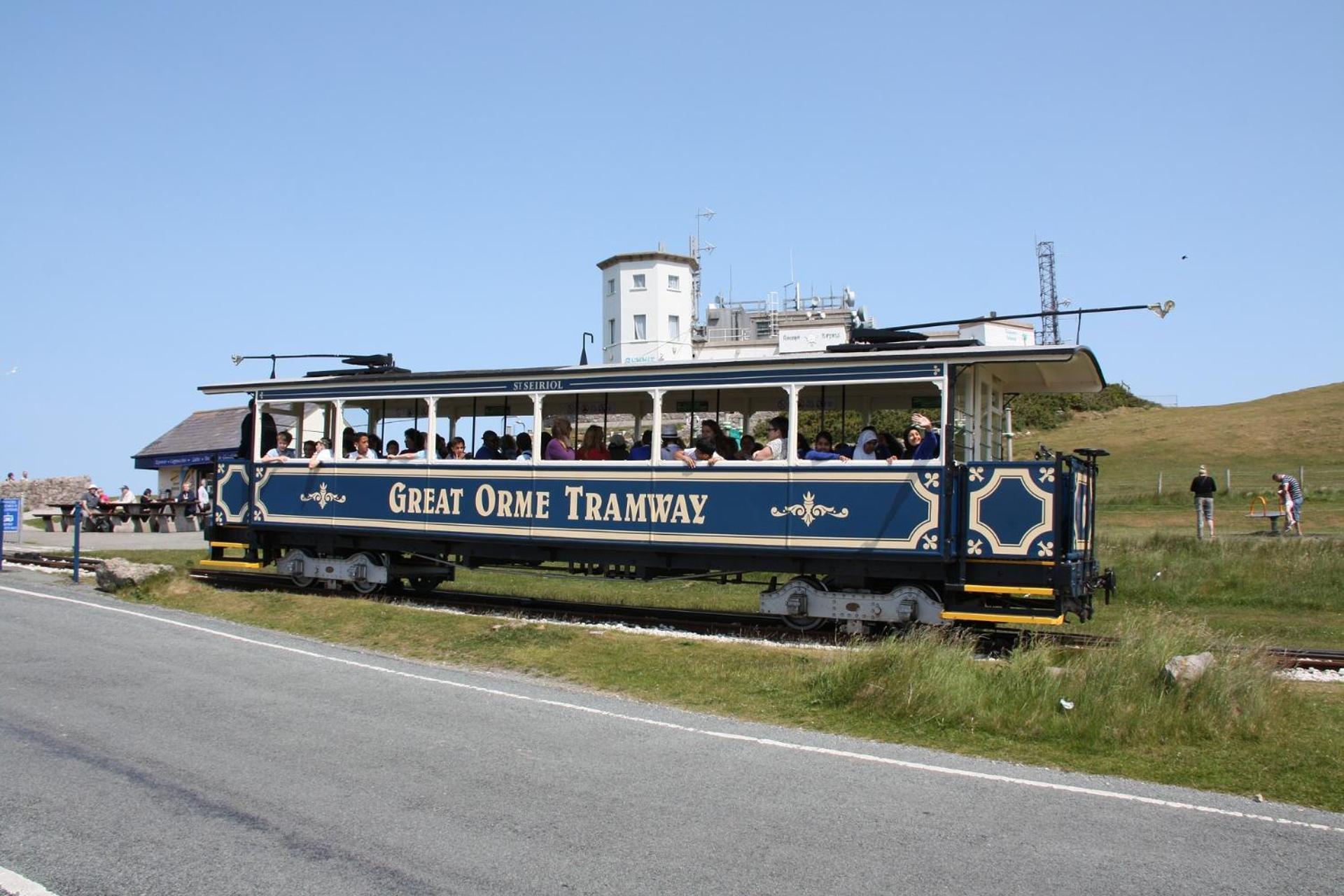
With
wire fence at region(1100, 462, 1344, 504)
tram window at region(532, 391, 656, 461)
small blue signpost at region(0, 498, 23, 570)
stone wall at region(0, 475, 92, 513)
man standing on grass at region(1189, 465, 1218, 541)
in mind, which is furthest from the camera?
stone wall at region(0, 475, 92, 513)

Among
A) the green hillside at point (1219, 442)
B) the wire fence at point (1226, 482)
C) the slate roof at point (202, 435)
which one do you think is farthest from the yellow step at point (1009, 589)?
Result: the slate roof at point (202, 435)

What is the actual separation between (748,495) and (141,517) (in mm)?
27054

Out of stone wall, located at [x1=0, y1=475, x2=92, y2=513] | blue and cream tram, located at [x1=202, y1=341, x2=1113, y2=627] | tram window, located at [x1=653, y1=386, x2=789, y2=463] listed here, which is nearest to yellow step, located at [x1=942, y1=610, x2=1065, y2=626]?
blue and cream tram, located at [x1=202, y1=341, x2=1113, y2=627]

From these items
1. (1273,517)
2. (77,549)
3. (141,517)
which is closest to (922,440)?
(77,549)

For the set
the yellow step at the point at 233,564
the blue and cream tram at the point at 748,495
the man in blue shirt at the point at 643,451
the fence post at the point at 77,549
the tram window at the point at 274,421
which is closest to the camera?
the blue and cream tram at the point at 748,495

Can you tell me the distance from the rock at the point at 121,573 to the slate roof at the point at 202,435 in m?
23.2

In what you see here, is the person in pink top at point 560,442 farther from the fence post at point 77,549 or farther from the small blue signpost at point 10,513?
the small blue signpost at point 10,513

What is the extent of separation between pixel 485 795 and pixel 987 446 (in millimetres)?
8420

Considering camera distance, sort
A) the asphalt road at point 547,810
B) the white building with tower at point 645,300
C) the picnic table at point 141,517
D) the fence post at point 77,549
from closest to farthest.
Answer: the asphalt road at point 547,810
the fence post at point 77,549
the picnic table at point 141,517
the white building with tower at point 645,300

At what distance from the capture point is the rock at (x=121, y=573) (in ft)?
53.1

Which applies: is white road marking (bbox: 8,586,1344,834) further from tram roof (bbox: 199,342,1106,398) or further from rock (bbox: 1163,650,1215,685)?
tram roof (bbox: 199,342,1106,398)

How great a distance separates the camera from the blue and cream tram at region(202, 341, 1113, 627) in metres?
12.0

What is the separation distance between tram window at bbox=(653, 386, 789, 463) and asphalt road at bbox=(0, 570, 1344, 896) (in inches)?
195

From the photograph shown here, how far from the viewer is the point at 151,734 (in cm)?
782
